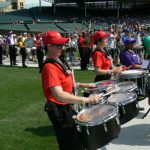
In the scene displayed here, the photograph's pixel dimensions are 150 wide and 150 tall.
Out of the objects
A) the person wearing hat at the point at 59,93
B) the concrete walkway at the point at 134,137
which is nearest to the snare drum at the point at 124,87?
the concrete walkway at the point at 134,137

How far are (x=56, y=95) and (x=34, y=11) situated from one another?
59036 millimetres

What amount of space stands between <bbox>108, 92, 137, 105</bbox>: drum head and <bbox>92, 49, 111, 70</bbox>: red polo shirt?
1177 millimetres

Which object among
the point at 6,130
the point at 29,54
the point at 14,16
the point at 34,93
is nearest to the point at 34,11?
the point at 14,16

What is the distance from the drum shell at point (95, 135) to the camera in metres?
4.32

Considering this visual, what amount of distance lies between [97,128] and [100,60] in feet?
8.02

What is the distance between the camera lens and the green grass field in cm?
688

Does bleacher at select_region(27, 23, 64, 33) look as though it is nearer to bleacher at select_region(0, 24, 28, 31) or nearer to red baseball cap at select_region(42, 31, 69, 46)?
bleacher at select_region(0, 24, 28, 31)

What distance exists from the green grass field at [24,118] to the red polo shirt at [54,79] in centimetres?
229

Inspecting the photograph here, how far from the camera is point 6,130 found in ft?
25.3

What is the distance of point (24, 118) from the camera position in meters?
8.60

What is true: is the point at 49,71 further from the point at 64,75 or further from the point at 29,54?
the point at 29,54

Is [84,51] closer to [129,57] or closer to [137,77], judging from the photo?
[129,57]

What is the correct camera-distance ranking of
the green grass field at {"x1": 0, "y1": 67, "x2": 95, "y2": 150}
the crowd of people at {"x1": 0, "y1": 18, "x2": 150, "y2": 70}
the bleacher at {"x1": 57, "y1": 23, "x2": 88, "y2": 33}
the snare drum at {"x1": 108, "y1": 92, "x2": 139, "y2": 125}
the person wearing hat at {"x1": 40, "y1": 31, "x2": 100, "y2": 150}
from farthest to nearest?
1. the bleacher at {"x1": 57, "y1": 23, "x2": 88, "y2": 33}
2. the crowd of people at {"x1": 0, "y1": 18, "x2": 150, "y2": 70}
3. the green grass field at {"x1": 0, "y1": 67, "x2": 95, "y2": 150}
4. the snare drum at {"x1": 108, "y1": 92, "x2": 139, "y2": 125}
5. the person wearing hat at {"x1": 40, "y1": 31, "x2": 100, "y2": 150}

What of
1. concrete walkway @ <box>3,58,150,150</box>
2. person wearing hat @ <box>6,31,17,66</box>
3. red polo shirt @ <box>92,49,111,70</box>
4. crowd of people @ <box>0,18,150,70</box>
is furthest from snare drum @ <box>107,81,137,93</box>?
person wearing hat @ <box>6,31,17,66</box>
